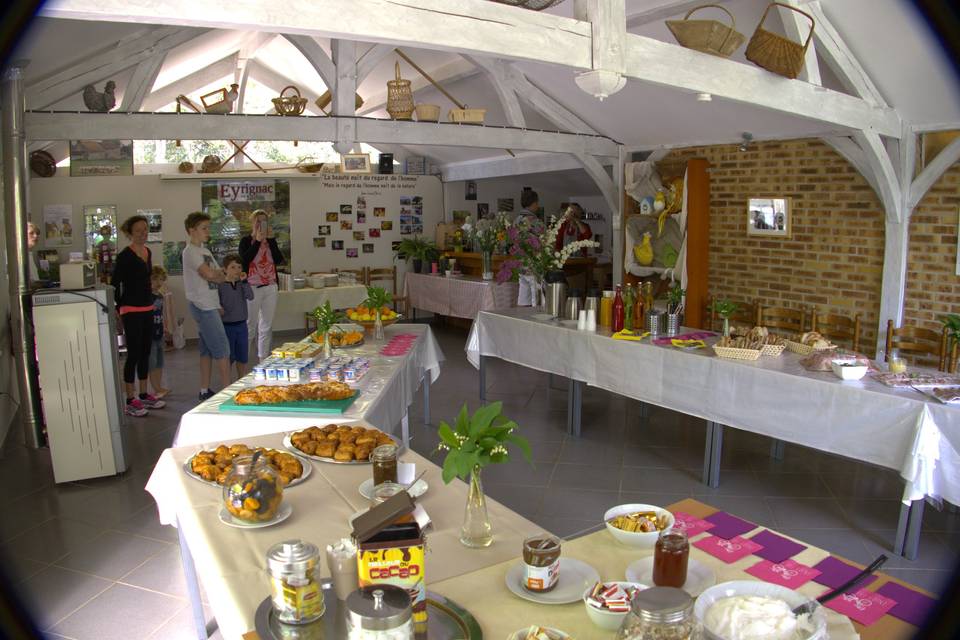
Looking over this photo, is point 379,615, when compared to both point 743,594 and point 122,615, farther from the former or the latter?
point 122,615

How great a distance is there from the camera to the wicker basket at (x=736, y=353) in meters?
4.19

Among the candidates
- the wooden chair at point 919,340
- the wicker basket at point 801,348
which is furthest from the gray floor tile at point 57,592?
the wooden chair at point 919,340

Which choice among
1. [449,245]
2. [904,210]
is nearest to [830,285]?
[904,210]

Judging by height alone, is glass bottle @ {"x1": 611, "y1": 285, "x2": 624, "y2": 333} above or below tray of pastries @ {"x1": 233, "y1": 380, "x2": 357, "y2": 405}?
above

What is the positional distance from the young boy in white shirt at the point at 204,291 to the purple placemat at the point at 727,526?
15.0ft

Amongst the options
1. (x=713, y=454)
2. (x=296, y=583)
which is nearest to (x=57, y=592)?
(x=296, y=583)

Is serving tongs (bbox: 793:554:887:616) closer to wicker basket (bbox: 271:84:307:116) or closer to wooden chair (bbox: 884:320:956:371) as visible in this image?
wooden chair (bbox: 884:320:956:371)

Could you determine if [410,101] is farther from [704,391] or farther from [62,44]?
[704,391]

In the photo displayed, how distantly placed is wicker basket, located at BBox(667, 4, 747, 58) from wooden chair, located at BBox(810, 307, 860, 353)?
234 centimetres

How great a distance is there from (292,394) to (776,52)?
3296 millimetres

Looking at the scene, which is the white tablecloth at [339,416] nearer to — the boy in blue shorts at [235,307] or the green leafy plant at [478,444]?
the green leafy plant at [478,444]

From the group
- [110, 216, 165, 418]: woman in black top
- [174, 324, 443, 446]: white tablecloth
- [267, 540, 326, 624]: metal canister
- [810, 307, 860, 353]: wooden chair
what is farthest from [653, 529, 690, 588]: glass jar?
[110, 216, 165, 418]: woman in black top

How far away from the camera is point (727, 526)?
2025 millimetres

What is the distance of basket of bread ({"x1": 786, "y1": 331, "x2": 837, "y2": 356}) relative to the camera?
4203mm
